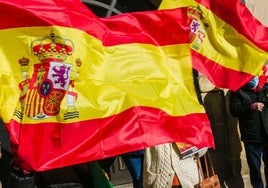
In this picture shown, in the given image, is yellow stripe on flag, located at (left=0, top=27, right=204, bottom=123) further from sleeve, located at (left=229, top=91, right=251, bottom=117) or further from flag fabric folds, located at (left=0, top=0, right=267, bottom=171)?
sleeve, located at (left=229, top=91, right=251, bottom=117)

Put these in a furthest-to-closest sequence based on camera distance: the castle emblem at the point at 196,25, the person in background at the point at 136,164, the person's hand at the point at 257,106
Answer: the person's hand at the point at 257,106
the person in background at the point at 136,164
the castle emblem at the point at 196,25

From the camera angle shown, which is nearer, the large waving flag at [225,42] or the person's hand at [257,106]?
the large waving flag at [225,42]

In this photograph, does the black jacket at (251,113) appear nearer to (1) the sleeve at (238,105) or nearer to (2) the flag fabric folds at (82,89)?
(1) the sleeve at (238,105)

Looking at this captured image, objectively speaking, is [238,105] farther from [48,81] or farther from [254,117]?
[48,81]

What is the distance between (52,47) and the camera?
407 centimetres

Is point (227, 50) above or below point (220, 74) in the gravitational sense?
above

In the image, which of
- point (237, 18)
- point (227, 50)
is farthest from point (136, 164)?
point (237, 18)

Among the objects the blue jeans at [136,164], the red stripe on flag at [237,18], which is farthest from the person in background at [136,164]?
the red stripe on flag at [237,18]

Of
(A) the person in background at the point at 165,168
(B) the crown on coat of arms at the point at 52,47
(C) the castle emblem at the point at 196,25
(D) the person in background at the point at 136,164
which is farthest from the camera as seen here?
(D) the person in background at the point at 136,164

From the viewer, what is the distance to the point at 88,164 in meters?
4.42

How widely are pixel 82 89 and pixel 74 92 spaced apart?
66 mm

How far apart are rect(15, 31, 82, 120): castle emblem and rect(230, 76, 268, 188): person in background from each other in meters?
3.22

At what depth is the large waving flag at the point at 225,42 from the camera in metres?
5.20

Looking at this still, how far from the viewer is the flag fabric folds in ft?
13.1
